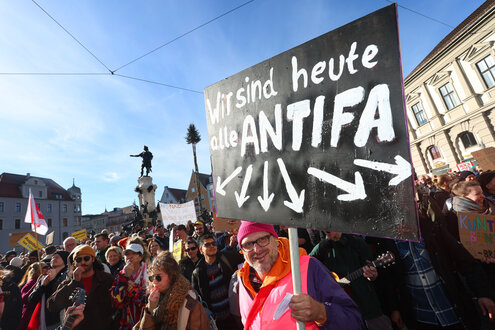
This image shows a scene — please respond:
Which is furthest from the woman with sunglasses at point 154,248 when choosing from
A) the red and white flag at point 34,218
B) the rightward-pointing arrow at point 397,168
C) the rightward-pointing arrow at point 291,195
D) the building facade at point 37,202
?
the building facade at point 37,202

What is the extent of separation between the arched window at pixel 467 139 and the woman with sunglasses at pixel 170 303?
19871mm

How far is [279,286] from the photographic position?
1.49m

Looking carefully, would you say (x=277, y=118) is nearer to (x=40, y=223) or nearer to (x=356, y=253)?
(x=356, y=253)

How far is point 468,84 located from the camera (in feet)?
48.1

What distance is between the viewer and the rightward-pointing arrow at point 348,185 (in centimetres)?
92

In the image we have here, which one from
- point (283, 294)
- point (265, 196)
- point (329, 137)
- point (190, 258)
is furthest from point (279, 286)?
point (190, 258)

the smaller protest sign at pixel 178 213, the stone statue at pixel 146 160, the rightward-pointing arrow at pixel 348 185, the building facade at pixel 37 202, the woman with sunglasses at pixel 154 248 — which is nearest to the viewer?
the rightward-pointing arrow at pixel 348 185

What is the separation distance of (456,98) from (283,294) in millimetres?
20692

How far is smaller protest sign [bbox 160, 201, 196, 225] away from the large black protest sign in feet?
31.3

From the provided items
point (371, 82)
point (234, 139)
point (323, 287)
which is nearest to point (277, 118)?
point (234, 139)

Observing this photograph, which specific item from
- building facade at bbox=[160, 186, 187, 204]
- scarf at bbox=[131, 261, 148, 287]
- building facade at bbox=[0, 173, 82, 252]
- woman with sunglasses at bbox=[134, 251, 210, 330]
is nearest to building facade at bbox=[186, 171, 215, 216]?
building facade at bbox=[160, 186, 187, 204]

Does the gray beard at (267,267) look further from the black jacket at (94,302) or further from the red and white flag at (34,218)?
the red and white flag at (34,218)

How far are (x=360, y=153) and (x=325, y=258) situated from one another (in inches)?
90.2

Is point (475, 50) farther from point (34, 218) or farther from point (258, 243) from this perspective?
point (34, 218)
